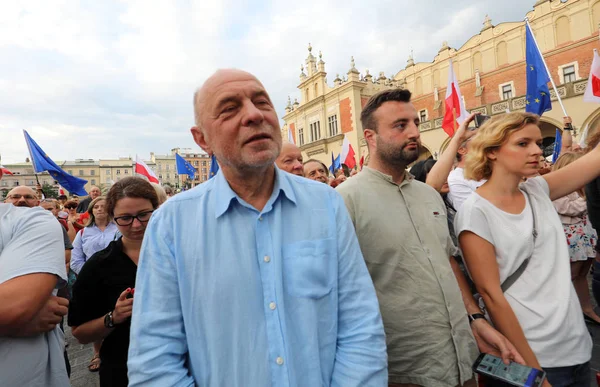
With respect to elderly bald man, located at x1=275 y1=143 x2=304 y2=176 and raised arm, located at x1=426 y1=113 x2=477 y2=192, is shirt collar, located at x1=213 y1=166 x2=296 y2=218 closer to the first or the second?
raised arm, located at x1=426 y1=113 x2=477 y2=192

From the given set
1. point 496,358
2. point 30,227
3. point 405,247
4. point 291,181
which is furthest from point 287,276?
point 30,227

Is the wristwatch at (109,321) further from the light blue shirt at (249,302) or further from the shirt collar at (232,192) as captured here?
the shirt collar at (232,192)

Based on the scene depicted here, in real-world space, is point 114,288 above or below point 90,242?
below

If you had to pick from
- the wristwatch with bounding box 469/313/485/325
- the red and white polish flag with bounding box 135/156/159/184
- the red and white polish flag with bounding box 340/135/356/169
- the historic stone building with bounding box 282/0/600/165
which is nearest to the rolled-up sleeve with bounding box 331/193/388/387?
the wristwatch with bounding box 469/313/485/325

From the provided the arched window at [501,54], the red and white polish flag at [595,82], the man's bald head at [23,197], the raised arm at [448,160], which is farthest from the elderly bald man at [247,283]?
the arched window at [501,54]

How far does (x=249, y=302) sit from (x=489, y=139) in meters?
1.73

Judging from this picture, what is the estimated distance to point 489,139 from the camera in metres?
1.93

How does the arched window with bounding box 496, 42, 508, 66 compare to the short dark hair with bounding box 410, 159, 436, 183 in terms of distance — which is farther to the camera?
the arched window with bounding box 496, 42, 508, 66

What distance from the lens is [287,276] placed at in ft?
4.07

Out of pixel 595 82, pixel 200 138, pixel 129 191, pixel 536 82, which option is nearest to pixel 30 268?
pixel 129 191

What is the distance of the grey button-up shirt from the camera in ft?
5.25

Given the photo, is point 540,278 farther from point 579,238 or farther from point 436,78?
point 436,78

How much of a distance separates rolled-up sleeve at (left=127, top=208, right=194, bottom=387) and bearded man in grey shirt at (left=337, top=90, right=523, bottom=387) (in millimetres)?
1007

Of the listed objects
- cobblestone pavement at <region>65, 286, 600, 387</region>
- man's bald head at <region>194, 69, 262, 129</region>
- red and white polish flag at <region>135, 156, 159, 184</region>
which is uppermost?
red and white polish flag at <region>135, 156, 159, 184</region>
